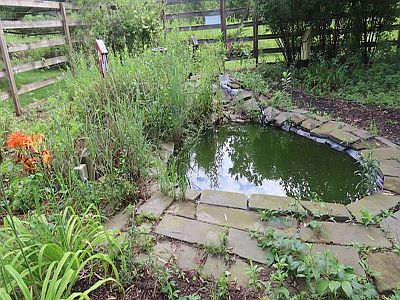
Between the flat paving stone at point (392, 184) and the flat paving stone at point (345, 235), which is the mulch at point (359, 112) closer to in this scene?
the flat paving stone at point (392, 184)

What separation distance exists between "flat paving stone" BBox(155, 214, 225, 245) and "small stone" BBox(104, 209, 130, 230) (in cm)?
21

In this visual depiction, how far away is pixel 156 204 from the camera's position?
84.4 inches

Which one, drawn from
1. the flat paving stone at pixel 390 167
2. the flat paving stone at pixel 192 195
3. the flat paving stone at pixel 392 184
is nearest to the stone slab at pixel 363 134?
the flat paving stone at pixel 390 167

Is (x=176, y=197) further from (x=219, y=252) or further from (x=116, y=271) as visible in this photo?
(x=116, y=271)

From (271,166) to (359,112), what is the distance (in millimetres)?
1595

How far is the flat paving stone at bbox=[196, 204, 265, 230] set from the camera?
Result: 1919mm

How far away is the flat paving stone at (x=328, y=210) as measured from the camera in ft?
6.41

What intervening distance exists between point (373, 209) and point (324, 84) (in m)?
3.15

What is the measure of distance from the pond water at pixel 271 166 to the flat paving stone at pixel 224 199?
363mm

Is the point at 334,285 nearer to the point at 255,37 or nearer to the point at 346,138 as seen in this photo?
the point at 346,138

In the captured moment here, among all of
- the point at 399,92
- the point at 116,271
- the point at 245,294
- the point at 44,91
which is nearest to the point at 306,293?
the point at 245,294

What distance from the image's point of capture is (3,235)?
1.51 m

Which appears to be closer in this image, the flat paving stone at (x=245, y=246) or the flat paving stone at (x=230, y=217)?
the flat paving stone at (x=245, y=246)

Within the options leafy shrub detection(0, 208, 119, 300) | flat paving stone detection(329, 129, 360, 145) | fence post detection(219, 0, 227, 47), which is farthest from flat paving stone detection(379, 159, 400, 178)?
fence post detection(219, 0, 227, 47)
